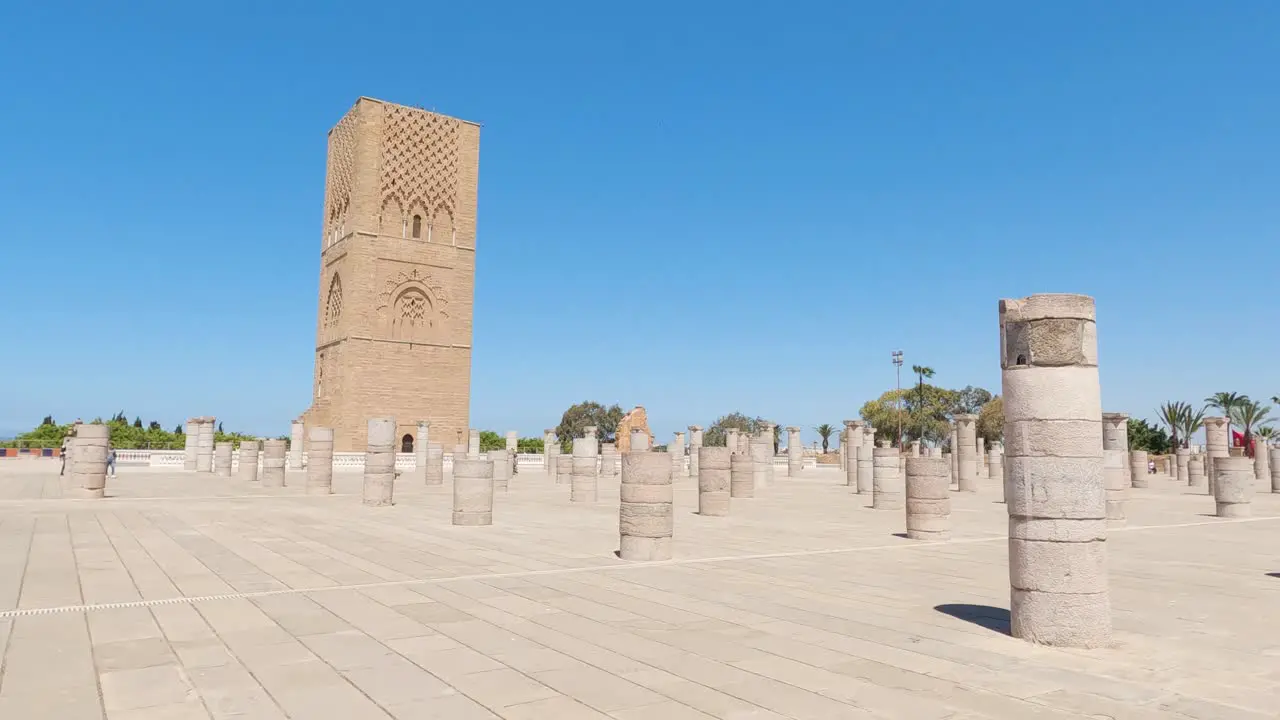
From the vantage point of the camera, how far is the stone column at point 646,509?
935 cm

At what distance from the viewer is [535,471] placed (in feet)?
A: 125

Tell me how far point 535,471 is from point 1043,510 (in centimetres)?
3335

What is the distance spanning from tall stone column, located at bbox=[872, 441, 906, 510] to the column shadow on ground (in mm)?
11468

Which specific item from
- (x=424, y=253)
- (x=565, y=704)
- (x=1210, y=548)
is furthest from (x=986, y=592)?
(x=424, y=253)

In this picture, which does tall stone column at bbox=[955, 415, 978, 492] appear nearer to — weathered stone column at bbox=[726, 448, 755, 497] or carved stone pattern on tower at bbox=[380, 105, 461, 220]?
weathered stone column at bbox=[726, 448, 755, 497]

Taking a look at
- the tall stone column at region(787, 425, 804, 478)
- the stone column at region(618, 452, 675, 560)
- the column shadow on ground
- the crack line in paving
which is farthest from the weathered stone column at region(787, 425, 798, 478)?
the column shadow on ground

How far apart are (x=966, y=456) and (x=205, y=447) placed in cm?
2596

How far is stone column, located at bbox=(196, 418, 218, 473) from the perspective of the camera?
3070 centimetres

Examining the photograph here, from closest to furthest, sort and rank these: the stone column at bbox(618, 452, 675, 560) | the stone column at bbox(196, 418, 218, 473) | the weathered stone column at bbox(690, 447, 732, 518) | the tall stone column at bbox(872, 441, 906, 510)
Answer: the stone column at bbox(618, 452, 675, 560) → the weathered stone column at bbox(690, 447, 732, 518) → the tall stone column at bbox(872, 441, 906, 510) → the stone column at bbox(196, 418, 218, 473)

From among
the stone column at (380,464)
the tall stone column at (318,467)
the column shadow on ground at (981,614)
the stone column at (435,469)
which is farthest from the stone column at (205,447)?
the column shadow on ground at (981,614)

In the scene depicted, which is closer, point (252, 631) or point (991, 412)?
point (252, 631)

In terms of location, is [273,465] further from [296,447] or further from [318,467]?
[296,447]

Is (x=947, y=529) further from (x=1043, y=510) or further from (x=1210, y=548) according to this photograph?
(x=1043, y=510)

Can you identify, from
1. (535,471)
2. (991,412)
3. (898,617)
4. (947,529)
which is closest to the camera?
(898,617)
